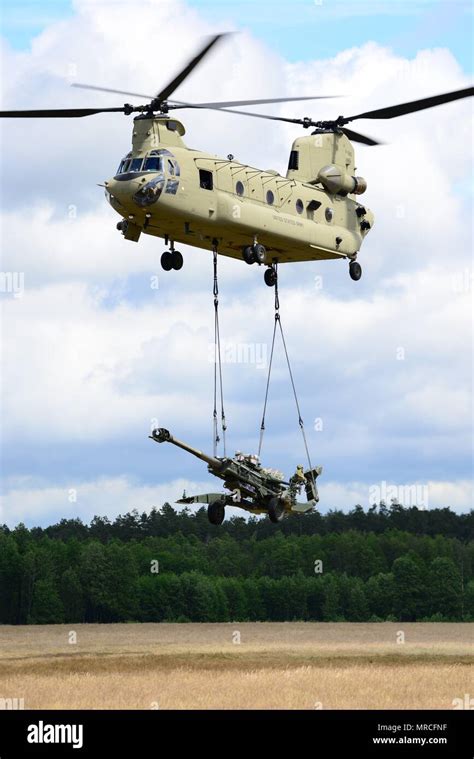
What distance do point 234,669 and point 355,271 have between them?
13208 millimetres

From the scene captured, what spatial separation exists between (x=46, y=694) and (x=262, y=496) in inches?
301

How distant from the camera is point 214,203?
1578 inches

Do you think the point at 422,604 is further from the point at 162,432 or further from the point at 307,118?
the point at 162,432

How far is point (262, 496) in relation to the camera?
40375mm

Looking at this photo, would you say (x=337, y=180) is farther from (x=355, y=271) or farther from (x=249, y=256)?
(x=249, y=256)

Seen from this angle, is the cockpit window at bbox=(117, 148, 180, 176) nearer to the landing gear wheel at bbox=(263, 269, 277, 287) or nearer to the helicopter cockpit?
the helicopter cockpit

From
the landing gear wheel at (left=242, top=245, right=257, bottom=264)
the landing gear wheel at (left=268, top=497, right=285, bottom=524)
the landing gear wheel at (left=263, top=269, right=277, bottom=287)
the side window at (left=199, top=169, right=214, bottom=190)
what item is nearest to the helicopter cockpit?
the side window at (left=199, top=169, right=214, bottom=190)

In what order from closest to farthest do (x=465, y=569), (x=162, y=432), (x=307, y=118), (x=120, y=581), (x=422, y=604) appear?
1. (x=162, y=432)
2. (x=307, y=118)
3. (x=120, y=581)
4. (x=422, y=604)
5. (x=465, y=569)

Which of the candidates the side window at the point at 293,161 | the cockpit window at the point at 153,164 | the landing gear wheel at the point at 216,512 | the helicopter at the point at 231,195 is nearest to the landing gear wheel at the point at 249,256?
the helicopter at the point at 231,195

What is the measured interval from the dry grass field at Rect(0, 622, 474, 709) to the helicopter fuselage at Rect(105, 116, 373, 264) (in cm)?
1216

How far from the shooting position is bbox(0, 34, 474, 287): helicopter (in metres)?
38.9

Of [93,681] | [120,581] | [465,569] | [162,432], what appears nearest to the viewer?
[162,432]

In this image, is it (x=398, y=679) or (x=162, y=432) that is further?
(x=398, y=679)
